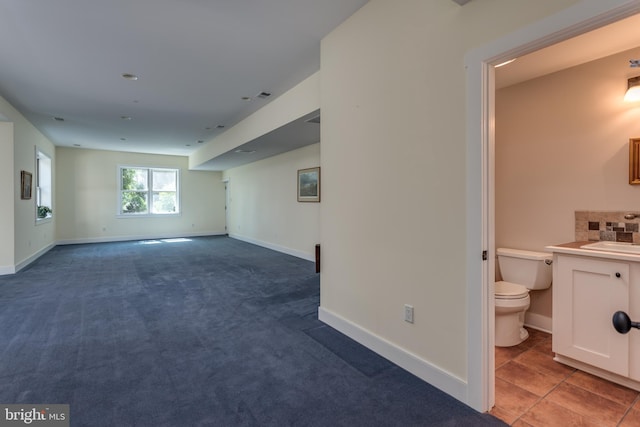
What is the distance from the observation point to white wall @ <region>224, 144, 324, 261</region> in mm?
6285

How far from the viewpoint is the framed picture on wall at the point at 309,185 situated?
236 inches

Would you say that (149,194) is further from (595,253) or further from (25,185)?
(595,253)

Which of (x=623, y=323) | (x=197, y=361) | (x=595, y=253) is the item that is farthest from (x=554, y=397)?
(x=197, y=361)

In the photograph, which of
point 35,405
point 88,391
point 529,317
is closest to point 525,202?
point 529,317

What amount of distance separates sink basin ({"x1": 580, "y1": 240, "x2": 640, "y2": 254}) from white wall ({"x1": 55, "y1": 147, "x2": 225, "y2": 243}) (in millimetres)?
9938

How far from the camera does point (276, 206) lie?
7.47 m

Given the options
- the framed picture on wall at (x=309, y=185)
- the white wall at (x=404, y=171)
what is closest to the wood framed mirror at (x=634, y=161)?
the white wall at (x=404, y=171)

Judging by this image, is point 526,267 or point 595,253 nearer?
point 595,253

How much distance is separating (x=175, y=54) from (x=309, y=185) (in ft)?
11.2

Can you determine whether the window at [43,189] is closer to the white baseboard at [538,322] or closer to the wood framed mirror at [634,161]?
the white baseboard at [538,322]

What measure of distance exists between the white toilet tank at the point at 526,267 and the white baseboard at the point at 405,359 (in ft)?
4.54

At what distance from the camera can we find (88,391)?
6.33 ft

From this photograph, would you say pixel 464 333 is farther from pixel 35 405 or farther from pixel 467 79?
pixel 35 405

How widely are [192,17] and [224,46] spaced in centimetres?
50
